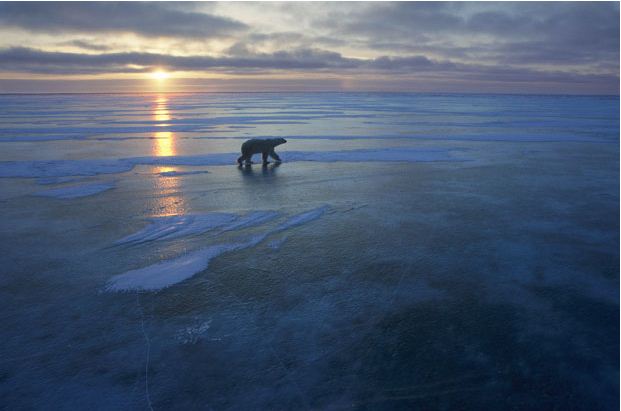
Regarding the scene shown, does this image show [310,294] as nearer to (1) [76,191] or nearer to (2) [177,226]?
(2) [177,226]

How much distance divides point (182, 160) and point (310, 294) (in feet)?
36.6

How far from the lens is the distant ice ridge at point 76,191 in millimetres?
9852

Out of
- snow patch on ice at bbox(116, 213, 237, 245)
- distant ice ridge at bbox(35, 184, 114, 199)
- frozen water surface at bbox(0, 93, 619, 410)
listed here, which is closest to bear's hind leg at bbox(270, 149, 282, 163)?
frozen water surface at bbox(0, 93, 619, 410)

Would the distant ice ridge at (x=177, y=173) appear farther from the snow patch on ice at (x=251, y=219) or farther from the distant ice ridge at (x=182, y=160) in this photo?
the snow patch on ice at (x=251, y=219)

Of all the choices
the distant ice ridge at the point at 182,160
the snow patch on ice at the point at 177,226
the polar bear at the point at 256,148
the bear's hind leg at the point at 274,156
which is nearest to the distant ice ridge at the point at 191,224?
the snow patch on ice at the point at 177,226

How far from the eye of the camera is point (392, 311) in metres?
4.89

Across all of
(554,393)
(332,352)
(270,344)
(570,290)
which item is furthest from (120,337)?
(570,290)

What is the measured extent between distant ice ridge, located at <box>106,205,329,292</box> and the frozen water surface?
0.03 metres

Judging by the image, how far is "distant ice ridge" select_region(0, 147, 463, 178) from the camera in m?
12.7

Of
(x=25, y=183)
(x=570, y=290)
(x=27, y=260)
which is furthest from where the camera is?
(x=25, y=183)

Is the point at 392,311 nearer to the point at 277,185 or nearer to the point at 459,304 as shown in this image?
the point at 459,304

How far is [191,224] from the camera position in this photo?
783 centimetres

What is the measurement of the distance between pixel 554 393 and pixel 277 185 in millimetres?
8480

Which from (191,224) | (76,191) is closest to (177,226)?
(191,224)
